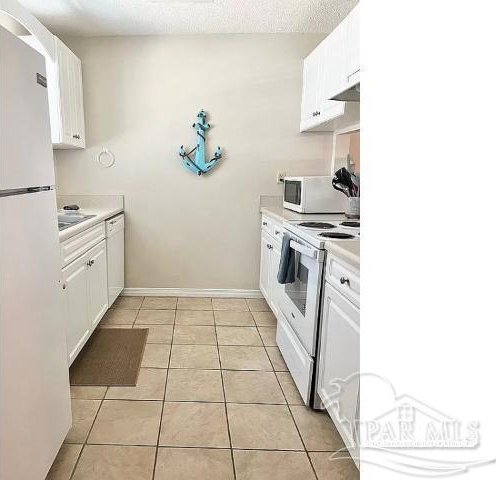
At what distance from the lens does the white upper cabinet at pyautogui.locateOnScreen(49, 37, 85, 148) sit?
8.96 ft

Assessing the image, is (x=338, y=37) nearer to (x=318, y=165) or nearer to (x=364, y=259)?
(x=318, y=165)

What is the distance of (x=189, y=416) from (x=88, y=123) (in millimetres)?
2695

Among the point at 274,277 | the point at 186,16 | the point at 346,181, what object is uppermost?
the point at 186,16

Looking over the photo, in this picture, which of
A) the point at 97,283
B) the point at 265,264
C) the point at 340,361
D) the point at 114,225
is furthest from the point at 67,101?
the point at 340,361

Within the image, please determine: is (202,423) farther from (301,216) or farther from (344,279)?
(301,216)

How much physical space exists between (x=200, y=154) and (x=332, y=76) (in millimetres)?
1378

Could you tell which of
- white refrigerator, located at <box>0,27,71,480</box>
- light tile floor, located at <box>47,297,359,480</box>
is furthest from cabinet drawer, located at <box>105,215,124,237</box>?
white refrigerator, located at <box>0,27,71,480</box>

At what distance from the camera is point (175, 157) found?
342 centimetres

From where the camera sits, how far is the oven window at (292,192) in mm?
Answer: 2984

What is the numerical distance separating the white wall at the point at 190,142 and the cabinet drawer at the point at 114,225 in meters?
0.12

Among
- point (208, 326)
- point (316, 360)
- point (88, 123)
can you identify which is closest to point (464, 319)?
point (316, 360)

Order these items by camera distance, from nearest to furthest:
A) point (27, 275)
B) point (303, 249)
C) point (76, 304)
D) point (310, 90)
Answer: point (27, 275), point (303, 249), point (76, 304), point (310, 90)

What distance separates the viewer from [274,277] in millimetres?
2957

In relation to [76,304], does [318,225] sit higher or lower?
higher
